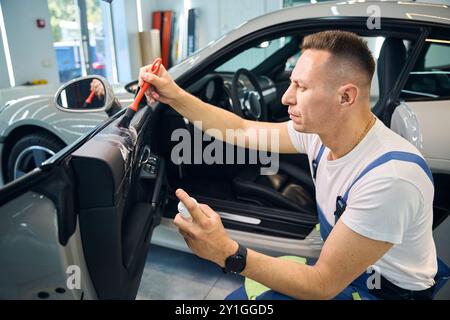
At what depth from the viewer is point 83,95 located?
1.85m

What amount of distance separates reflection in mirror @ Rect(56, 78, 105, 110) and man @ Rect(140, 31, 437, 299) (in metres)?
1.09

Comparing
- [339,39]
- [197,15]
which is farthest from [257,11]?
[339,39]

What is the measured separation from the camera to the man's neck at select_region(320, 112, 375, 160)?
3.39ft

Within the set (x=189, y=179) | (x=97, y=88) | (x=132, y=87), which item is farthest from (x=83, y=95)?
(x=189, y=179)

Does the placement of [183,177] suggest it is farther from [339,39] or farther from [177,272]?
[339,39]

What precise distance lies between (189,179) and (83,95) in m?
0.72

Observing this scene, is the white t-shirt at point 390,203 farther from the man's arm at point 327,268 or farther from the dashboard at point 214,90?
the dashboard at point 214,90

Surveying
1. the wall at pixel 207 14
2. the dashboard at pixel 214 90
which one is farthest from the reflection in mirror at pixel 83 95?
the wall at pixel 207 14

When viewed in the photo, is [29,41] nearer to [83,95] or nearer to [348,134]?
[83,95]

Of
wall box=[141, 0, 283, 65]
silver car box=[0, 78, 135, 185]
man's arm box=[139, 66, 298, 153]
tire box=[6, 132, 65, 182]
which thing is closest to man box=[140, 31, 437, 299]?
man's arm box=[139, 66, 298, 153]

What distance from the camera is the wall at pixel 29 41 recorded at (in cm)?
452

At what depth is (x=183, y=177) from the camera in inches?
79.6

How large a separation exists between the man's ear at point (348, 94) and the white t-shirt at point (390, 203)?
0.13 metres

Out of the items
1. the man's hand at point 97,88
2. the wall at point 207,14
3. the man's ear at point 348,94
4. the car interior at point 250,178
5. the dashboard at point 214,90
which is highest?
the wall at point 207,14
